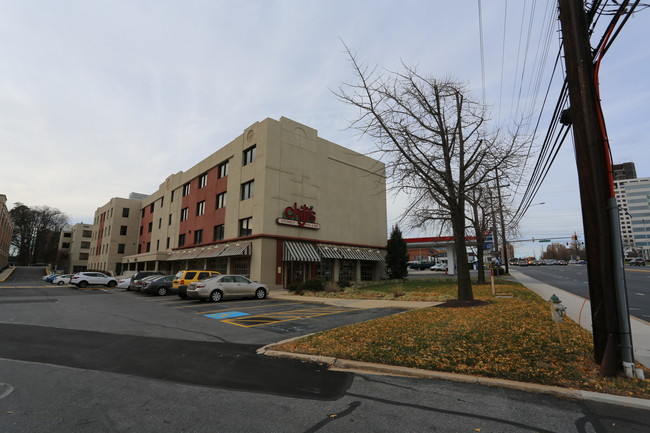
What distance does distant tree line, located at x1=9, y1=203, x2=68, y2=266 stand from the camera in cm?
10028

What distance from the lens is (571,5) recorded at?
613cm

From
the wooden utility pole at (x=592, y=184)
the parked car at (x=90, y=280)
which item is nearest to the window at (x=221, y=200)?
the parked car at (x=90, y=280)

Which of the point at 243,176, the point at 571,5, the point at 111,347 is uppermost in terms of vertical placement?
the point at 243,176

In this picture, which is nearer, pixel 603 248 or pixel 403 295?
pixel 603 248

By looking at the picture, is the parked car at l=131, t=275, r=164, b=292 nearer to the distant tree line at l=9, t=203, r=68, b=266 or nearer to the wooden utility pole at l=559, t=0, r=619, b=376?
the wooden utility pole at l=559, t=0, r=619, b=376

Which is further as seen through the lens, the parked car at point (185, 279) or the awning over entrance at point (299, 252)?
the awning over entrance at point (299, 252)

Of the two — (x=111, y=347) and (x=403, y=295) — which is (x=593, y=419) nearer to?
(x=111, y=347)

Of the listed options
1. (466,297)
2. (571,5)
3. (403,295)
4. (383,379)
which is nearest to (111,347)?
(383,379)

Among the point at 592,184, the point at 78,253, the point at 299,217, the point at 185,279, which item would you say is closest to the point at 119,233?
the point at 78,253

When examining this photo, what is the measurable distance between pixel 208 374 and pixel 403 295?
15.6 metres

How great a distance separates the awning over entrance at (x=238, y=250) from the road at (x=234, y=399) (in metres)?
19.0

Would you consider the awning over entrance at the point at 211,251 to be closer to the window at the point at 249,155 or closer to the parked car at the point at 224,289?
the window at the point at 249,155

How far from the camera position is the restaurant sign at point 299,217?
28203mm

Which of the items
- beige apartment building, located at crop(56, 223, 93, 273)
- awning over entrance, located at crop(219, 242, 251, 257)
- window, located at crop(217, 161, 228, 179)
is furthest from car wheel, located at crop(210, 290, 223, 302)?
beige apartment building, located at crop(56, 223, 93, 273)
